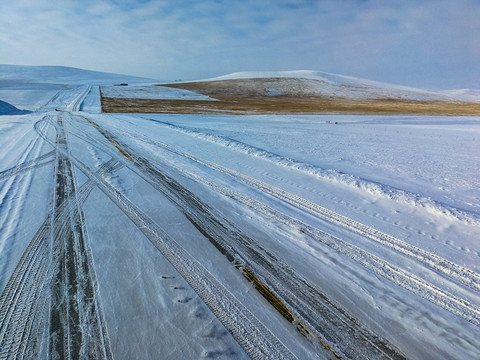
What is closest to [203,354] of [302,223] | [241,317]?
[241,317]

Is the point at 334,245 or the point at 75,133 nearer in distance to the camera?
the point at 334,245

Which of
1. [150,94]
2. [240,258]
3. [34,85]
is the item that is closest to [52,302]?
[240,258]

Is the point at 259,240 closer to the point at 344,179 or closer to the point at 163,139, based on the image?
the point at 344,179

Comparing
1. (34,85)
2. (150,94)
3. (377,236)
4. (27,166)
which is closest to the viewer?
(377,236)

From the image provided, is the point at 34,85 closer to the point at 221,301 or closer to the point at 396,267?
the point at 221,301

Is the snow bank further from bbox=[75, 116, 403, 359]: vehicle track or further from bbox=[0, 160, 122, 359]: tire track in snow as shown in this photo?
bbox=[0, 160, 122, 359]: tire track in snow

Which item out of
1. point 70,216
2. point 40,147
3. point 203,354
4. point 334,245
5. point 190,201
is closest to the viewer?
point 203,354

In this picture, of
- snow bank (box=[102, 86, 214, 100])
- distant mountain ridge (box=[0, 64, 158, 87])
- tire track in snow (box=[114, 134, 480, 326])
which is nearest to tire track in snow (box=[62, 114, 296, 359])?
tire track in snow (box=[114, 134, 480, 326])

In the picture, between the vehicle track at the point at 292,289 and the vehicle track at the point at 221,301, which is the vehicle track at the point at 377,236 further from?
the vehicle track at the point at 221,301

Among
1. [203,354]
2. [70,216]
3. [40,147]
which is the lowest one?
[203,354]
